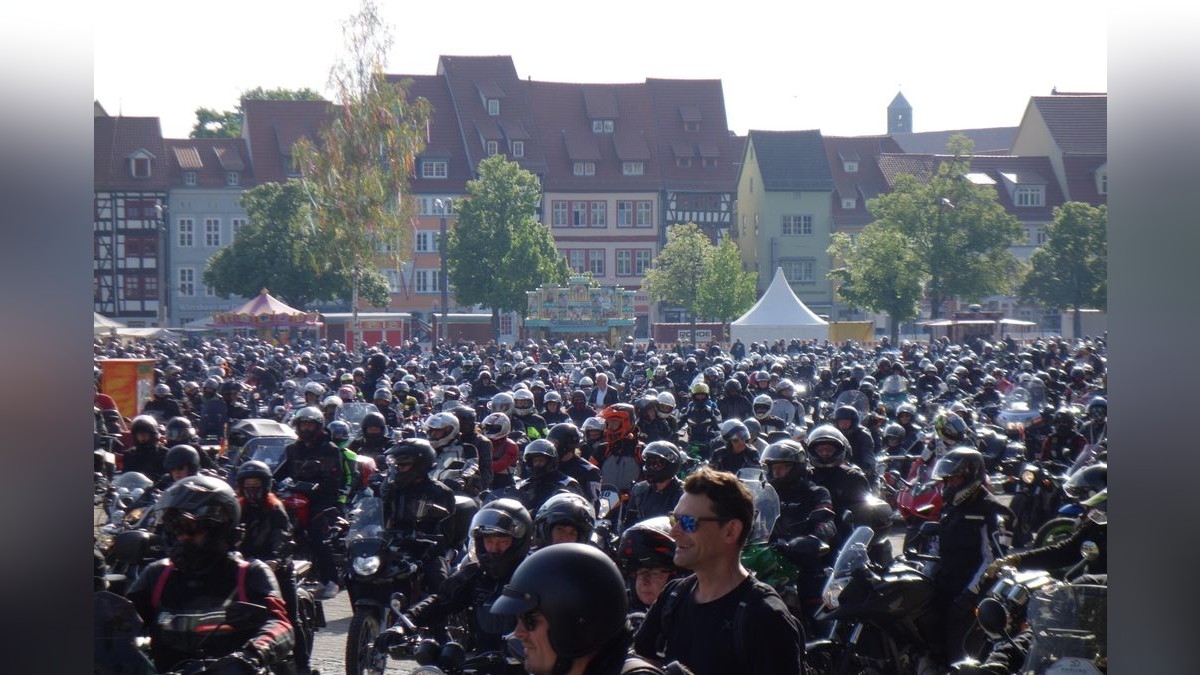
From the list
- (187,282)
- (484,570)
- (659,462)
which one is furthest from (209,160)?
(484,570)

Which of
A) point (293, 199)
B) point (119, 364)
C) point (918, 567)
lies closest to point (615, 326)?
point (293, 199)

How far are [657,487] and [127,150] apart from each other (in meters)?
70.3

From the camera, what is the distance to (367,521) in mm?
9234

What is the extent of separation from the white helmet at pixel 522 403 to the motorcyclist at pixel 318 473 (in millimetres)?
5452

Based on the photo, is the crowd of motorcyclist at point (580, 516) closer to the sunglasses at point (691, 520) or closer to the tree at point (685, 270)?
the sunglasses at point (691, 520)

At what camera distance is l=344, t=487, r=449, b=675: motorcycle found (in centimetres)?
884

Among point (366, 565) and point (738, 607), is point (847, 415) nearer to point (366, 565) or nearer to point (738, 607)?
point (366, 565)

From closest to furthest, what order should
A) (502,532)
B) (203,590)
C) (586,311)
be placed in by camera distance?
(203,590) → (502,532) → (586,311)

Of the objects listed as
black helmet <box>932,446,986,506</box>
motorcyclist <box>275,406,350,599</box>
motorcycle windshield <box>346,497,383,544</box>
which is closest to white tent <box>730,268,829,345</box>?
motorcyclist <box>275,406,350,599</box>

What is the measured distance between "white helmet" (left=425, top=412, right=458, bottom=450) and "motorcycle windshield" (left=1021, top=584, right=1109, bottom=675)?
7.25 metres

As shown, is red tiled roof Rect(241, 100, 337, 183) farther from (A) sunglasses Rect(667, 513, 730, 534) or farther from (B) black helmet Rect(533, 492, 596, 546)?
(A) sunglasses Rect(667, 513, 730, 534)

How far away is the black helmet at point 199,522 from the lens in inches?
218
